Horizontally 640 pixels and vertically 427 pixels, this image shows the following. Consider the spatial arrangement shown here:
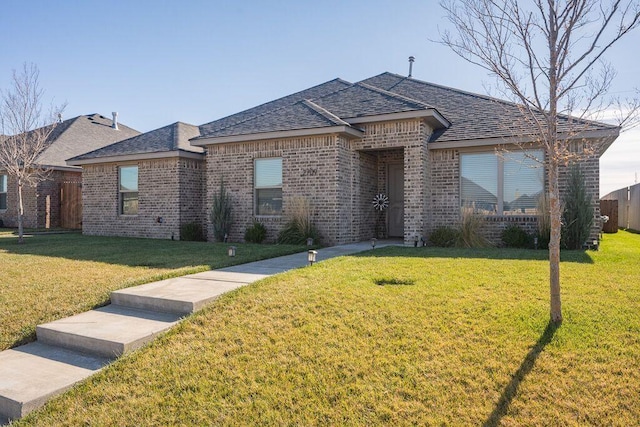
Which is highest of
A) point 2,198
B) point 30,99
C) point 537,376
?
point 30,99

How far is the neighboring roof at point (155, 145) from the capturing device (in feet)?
45.6

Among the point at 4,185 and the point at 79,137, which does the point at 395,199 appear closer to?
the point at 79,137

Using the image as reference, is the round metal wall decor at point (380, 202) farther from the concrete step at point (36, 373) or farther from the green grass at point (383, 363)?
the concrete step at point (36, 373)

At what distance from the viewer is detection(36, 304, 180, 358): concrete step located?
409 cm

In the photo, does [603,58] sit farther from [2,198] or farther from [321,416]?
[2,198]

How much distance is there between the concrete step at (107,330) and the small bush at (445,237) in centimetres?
725

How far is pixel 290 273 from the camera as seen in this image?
6.04 meters

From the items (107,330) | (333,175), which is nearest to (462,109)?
(333,175)

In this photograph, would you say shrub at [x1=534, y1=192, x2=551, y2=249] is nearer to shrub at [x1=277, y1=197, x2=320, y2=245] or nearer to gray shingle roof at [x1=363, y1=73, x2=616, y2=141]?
gray shingle roof at [x1=363, y1=73, x2=616, y2=141]

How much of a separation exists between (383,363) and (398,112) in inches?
319

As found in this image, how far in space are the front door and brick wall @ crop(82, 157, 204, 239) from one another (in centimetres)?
628

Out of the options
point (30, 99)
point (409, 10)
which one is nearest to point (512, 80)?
point (409, 10)

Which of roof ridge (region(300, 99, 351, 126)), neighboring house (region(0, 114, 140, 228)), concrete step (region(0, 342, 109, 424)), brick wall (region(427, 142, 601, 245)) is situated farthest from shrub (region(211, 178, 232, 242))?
neighboring house (region(0, 114, 140, 228))

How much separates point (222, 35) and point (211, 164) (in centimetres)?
362
